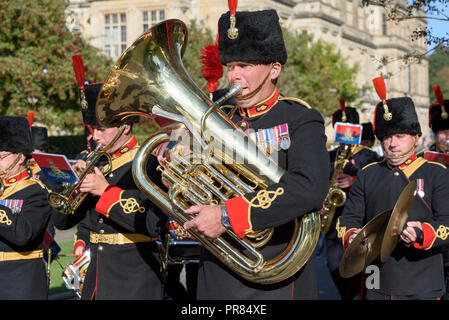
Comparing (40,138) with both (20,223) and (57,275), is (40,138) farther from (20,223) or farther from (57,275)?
(20,223)

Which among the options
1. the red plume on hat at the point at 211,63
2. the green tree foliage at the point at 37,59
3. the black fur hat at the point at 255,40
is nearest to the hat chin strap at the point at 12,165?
the red plume on hat at the point at 211,63

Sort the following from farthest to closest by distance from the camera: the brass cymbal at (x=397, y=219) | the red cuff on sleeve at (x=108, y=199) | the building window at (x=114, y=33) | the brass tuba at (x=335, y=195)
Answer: the building window at (x=114, y=33)
the brass tuba at (x=335, y=195)
the red cuff on sleeve at (x=108, y=199)
the brass cymbal at (x=397, y=219)

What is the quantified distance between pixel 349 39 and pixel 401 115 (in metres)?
58.0

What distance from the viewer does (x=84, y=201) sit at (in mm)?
5176

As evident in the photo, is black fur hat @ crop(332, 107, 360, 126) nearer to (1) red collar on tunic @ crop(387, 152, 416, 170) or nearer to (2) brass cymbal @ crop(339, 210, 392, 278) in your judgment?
(1) red collar on tunic @ crop(387, 152, 416, 170)

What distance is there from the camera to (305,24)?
52906 mm

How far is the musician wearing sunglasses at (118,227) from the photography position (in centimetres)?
475

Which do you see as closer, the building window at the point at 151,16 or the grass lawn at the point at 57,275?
the grass lawn at the point at 57,275

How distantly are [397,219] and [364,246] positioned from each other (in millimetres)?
284

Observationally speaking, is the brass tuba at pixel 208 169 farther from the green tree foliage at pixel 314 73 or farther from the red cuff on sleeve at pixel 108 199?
the green tree foliage at pixel 314 73

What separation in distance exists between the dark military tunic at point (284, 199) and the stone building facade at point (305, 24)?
3.92m

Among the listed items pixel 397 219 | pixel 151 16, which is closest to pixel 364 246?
pixel 397 219

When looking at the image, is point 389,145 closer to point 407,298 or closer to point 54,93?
point 407,298

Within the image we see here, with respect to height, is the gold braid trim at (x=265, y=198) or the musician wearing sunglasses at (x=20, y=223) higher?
the gold braid trim at (x=265, y=198)
